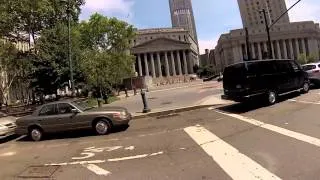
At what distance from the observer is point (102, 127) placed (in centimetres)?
1639

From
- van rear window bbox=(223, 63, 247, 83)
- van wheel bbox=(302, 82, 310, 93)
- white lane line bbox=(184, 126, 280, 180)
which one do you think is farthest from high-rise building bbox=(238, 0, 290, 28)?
white lane line bbox=(184, 126, 280, 180)

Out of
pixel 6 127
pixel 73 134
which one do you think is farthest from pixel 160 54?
pixel 73 134

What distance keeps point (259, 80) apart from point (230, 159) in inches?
420

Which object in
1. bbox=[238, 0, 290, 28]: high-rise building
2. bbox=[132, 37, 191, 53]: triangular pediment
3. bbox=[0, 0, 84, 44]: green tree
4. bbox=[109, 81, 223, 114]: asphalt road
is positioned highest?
bbox=[132, 37, 191, 53]: triangular pediment

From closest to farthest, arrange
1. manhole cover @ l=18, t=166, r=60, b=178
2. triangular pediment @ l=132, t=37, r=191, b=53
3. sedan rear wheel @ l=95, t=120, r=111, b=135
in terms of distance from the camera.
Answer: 1. manhole cover @ l=18, t=166, r=60, b=178
2. sedan rear wheel @ l=95, t=120, r=111, b=135
3. triangular pediment @ l=132, t=37, r=191, b=53

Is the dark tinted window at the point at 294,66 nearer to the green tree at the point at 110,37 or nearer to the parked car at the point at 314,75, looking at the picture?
the parked car at the point at 314,75

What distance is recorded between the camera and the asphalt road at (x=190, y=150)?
28.6 feet

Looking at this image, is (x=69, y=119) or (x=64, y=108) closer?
(x=69, y=119)

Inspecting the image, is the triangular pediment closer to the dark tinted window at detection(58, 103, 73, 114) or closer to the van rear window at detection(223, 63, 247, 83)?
the van rear window at detection(223, 63, 247, 83)

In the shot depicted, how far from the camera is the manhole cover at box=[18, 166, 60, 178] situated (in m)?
9.99

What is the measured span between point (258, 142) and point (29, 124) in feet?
30.9

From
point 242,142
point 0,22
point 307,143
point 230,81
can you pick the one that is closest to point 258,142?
point 242,142

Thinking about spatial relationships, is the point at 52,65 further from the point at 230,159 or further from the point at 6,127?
the point at 230,159

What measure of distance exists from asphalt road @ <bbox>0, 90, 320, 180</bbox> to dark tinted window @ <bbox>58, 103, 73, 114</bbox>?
92 centimetres
